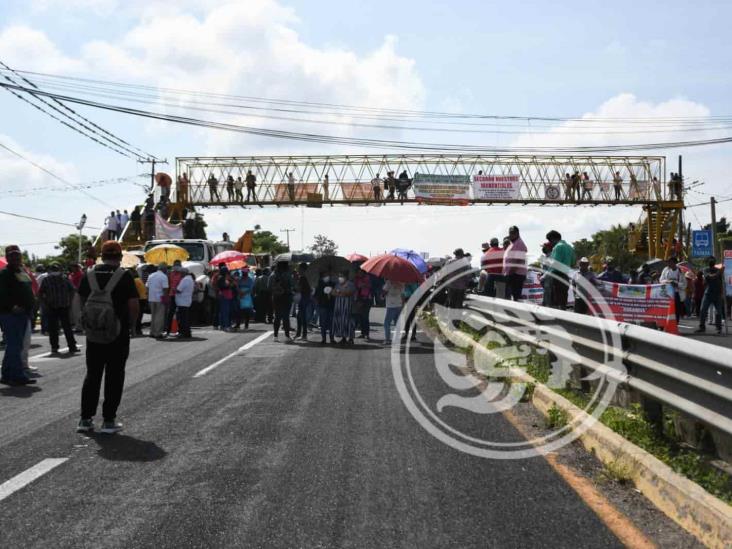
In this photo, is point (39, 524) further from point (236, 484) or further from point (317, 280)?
point (317, 280)

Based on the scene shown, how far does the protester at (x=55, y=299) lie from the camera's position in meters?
15.7

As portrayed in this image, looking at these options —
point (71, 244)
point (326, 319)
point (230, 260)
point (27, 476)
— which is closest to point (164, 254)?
point (230, 260)

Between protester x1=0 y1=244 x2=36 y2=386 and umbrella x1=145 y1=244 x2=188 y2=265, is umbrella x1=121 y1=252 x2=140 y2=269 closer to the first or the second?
umbrella x1=145 y1=244 x2=188 y2=265

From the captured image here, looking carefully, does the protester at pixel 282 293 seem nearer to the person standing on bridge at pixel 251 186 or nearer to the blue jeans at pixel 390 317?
the blue jeans at pixel 390 317

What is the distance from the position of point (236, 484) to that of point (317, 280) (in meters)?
12.7

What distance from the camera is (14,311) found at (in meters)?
11.9

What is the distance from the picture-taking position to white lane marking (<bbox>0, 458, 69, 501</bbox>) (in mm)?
5670

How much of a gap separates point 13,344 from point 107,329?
478 cm

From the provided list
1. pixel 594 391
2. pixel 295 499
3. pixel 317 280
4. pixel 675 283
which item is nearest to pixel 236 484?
pixel 295 499

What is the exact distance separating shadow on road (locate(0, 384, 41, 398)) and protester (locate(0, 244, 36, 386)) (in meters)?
0.36

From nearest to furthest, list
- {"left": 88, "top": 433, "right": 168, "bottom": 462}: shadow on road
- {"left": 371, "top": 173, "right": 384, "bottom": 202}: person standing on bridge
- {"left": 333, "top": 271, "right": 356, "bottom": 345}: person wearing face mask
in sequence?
{"left": 88, "top": 433, "right": 168, "bottom": 462}: shadow on road
{"left": 333, "top": 271, "right": 356, "bottom": 345}: person wearing face mask
{"left": 371, "top": 173, "right": 384, "bottom": 202}: person standing on bridge

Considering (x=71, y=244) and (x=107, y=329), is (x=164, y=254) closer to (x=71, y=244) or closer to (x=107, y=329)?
(x=107, y=329)

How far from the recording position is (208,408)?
29.7ft

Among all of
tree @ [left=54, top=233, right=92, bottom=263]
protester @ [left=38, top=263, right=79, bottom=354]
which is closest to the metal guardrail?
protester @ [left=38, top=263, right=79, bottom=354]
